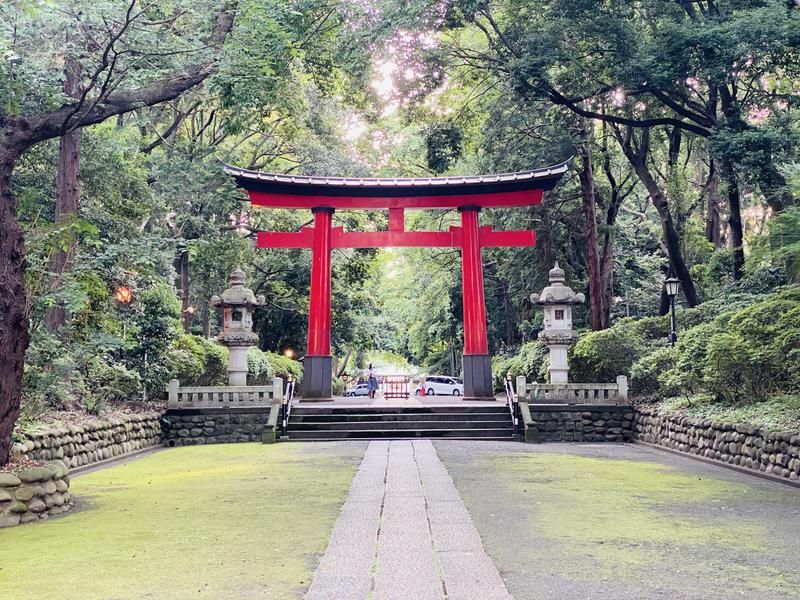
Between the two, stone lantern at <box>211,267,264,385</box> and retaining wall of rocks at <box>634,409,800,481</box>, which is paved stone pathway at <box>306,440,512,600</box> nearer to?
retaining wall of rocks at <box>634,409,800,481</box>

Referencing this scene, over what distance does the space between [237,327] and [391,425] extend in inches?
198

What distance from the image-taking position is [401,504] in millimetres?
7480

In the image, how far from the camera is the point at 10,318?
7664 mm

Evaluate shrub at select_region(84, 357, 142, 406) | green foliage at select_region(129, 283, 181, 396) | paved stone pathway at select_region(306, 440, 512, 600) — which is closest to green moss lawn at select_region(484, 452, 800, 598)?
paved stone pathway at select_region(306, 440, 512, 600)

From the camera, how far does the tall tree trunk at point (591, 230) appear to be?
2189 centimetres

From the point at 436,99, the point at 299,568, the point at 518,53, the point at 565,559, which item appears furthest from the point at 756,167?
the point at 299,568

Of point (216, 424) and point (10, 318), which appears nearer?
point (10, 318)

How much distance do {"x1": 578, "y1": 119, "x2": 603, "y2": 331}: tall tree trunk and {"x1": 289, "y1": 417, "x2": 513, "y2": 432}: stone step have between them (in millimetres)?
6473

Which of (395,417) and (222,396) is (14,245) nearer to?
(222,396)

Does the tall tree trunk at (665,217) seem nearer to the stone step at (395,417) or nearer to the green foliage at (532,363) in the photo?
the green foliage at (532,363)

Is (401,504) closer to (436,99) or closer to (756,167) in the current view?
(756,167)

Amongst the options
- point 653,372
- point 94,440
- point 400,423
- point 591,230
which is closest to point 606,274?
point 591,230

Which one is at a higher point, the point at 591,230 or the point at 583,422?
the point at 591,230

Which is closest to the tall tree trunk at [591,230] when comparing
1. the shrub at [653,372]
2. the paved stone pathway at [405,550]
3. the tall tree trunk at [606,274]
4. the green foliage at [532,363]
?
the tall tree trunk at [606,274]
